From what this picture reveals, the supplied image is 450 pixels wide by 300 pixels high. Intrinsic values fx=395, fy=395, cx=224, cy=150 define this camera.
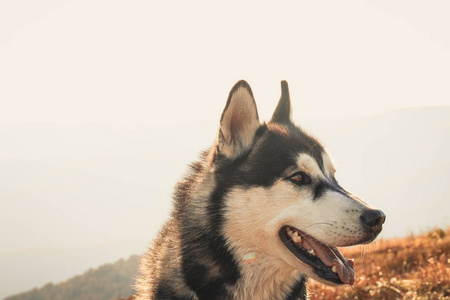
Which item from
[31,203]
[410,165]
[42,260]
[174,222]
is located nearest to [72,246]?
[42,260]

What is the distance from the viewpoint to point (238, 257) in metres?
3.56

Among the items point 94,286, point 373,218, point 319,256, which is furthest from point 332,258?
point 94,286

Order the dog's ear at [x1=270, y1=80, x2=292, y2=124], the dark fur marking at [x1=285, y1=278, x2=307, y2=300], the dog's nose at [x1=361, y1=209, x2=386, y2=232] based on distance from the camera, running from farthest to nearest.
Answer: the dog's ear at [x1=270, y1=80, x2=292, y2=124], the dark fur marking at [x1=285, y1=278, x2=307, y2=300], the dog's nose at [x1=361, y1=209, x2=386, y2=232]

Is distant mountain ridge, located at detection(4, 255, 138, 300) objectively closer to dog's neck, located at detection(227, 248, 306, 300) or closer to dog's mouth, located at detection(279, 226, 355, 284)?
dog's neck, located at detection(227, 248, 306, 300)

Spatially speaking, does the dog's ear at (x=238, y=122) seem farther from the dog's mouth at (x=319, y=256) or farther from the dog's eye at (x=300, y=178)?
the dog's mouth at (x=319, y=256)

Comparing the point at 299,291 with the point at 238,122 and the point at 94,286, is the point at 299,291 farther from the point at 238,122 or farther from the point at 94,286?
the point at 94,286

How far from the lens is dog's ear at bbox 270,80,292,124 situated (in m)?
4.84

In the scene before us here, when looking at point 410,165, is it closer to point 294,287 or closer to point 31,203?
point 294,287

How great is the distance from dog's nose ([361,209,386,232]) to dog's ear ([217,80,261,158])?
1.27 m

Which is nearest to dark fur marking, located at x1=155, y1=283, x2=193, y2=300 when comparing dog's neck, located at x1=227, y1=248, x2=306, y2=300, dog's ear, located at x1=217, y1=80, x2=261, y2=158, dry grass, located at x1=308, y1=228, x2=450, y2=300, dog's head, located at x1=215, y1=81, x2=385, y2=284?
dog's neck, located at x1=227, y1=248, x2=306, y2=300

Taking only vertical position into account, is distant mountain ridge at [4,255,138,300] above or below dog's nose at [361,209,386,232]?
below

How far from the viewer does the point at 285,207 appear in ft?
11.6

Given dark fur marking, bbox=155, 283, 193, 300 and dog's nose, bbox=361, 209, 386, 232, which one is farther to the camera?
dark fur marking, bbox=155, 283, 193, 300

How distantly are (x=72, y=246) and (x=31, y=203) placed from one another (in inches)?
1898
